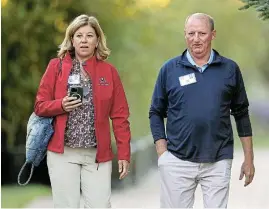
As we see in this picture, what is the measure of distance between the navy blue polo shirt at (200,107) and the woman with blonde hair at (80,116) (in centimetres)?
37

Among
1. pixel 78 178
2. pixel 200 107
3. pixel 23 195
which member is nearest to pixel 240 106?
pixel 200 107

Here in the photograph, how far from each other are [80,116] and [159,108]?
0.47m

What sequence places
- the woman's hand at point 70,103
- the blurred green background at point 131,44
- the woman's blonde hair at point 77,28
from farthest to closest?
the blurred green background at point 131,44 → the woman's blonde hair at point 77,28 → the woman's hand at point 70,103

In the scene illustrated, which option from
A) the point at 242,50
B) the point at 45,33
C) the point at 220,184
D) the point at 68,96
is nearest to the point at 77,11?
the point at 45,33

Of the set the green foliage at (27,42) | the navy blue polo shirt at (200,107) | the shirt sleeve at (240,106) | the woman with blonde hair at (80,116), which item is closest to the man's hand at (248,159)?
the shirt sleeve at (240,106)

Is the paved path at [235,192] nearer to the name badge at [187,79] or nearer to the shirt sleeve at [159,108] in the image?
the shirt sleeve at [159,108]

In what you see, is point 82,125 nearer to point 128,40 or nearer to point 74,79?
point 74,79

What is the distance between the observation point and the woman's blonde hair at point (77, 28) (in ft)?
12.0

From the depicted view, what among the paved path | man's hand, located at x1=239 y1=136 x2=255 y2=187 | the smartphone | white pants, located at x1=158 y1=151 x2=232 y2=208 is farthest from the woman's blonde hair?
the paved path

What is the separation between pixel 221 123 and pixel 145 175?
209cm

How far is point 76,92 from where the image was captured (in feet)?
11.7

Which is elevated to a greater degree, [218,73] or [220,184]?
[218,73]

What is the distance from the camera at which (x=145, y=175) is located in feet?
18.3

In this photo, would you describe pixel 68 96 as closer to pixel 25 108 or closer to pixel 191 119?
pixel 191 119
